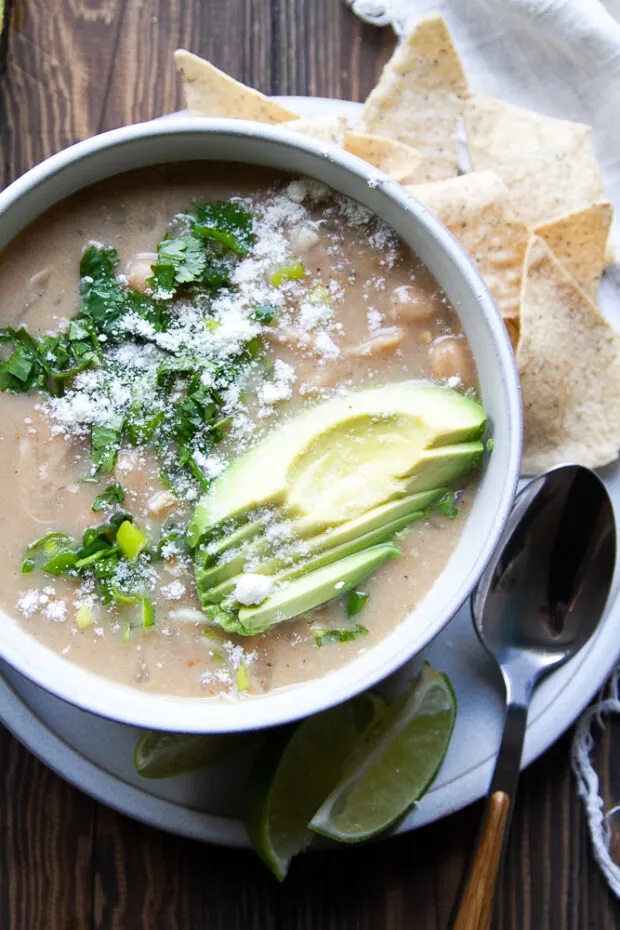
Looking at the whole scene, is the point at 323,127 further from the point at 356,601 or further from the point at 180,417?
the point at 356,601

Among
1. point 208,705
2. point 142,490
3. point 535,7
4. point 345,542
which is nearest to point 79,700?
point 208,705

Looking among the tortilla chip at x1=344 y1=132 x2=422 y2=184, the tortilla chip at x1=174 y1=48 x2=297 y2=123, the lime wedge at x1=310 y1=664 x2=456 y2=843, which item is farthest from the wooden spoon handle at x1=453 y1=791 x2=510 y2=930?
the tortilla chip at x1=174 y1=48 x2=297 y2=123

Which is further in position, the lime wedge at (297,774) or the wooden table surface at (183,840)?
the wooden table surface at (183,840)

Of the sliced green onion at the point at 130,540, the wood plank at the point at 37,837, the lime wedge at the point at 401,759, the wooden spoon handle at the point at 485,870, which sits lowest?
the wood plank at the point at 37,837

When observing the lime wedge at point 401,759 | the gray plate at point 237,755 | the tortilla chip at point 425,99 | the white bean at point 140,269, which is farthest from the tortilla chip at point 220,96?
the lime wedge at point 401,759

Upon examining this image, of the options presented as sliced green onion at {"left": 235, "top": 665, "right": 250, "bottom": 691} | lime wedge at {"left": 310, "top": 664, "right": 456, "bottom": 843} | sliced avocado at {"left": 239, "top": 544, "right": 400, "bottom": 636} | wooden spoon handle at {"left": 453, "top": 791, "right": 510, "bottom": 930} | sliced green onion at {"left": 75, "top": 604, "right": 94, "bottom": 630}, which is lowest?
wooden spoon handle at {"left": 453, "top": 791, "right": 510, "bottom": 930}

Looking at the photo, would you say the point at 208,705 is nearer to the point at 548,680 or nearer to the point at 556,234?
the point at 548,680

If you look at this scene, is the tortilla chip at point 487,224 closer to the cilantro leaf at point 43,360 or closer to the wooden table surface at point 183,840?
the wooden table surface at point 183,840

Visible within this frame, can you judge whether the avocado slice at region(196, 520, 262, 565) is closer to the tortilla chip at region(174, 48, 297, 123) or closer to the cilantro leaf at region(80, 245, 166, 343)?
the cilantro leaf at region(80, 245, 166, 343)
